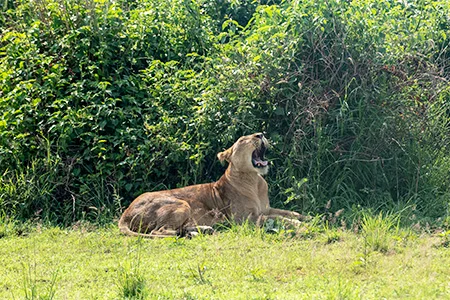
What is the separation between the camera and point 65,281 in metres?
6.58

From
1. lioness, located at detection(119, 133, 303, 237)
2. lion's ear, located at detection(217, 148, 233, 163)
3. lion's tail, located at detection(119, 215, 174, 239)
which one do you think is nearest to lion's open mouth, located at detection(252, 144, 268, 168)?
lioness, located at detection(119, 133, 303, 237)

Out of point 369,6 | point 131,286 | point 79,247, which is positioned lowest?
point 79,247

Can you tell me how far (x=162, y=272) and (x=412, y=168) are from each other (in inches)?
162

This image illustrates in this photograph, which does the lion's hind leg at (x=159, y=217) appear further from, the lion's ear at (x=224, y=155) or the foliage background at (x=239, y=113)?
the lion's ear at (x=224, y=155)

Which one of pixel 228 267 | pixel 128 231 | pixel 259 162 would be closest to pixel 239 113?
pixel 259 162

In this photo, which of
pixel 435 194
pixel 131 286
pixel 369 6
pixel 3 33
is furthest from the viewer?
pixel 3 33

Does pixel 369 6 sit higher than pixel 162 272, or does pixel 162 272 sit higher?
pixel 369 6

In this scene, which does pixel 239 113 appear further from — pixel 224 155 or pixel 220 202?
pixel 220 202

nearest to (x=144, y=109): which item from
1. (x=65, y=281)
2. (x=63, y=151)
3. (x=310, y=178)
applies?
(x=63, y=151)

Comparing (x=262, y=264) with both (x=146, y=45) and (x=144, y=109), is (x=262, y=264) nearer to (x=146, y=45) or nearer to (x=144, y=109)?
(x=144, y=109)

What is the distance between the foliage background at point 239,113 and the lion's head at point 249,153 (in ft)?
1.36

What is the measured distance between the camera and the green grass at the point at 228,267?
593cm

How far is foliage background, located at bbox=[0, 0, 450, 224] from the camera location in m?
9.53

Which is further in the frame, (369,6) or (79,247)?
(369,6)
